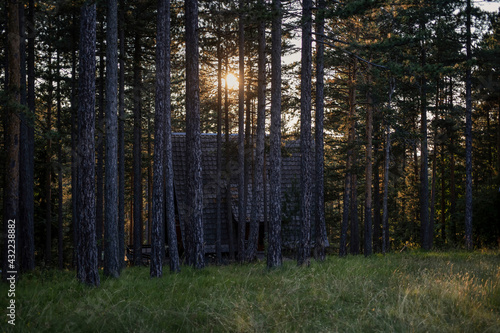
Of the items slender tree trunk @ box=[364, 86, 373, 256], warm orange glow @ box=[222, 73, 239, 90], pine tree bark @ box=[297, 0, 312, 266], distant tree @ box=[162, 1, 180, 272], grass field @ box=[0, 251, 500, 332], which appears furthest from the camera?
warm orange glow @ box=[222, 73, 239, 90]

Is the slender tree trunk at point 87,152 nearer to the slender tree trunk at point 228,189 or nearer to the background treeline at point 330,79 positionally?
the background treeline at point 330,79

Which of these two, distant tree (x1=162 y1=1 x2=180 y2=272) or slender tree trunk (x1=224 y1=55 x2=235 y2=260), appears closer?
distant tree (x1=162 y1=1 x2=180 y2=272)

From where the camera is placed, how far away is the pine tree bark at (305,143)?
14086 mm

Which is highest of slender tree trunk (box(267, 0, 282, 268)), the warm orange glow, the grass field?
the warm orange glow

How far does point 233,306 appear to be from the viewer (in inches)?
313

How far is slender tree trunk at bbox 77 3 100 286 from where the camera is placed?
32.7 ft

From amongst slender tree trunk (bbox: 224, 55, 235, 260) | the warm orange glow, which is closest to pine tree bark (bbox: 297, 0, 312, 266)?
slender tree trunk (bbox: 224, 55, 235, 260)

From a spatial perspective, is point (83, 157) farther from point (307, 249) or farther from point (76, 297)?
point (307, 249)

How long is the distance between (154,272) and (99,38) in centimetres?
1149

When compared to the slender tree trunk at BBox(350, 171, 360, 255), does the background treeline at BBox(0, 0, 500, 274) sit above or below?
above

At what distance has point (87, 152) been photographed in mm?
10016

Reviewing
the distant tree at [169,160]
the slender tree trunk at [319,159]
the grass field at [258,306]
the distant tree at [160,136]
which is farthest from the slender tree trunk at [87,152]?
the slender tree trunk at [319,159]

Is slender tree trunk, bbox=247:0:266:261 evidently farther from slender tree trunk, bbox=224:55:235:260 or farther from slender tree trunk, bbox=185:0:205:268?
slender tree trunk, bbox=185:0:205:268

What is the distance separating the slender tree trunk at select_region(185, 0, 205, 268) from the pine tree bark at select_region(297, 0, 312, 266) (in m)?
3.51
